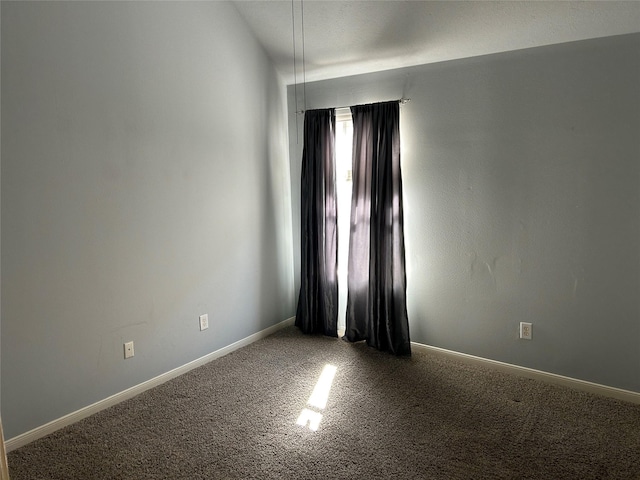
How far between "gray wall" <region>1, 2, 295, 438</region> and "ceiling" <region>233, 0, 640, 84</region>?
35 cm

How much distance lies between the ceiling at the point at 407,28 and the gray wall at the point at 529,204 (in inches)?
3.5

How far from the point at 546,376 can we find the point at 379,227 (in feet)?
5.11

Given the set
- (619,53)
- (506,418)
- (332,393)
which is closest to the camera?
(506,418)

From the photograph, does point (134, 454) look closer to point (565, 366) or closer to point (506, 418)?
point (506, 418)

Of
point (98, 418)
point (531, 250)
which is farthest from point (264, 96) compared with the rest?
point (98, 418)

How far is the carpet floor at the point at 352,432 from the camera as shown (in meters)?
1.89

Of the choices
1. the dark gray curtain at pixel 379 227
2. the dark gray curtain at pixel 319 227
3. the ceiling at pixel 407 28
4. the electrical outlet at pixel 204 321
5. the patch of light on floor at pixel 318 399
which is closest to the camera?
the patch of light on floor at pixel 318 399

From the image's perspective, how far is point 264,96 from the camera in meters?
3.70

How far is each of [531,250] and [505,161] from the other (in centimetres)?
64

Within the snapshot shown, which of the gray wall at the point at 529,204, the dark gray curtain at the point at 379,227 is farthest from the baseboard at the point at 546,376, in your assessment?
the dark gray curtain at the point at 379,227

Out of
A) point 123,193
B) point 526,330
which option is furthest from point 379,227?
point 123,193

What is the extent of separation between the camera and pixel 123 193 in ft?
8.38

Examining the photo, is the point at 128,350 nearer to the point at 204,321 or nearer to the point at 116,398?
the point at 116,398

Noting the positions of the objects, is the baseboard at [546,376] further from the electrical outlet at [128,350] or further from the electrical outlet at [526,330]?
the electrical outlet at [128,350]
